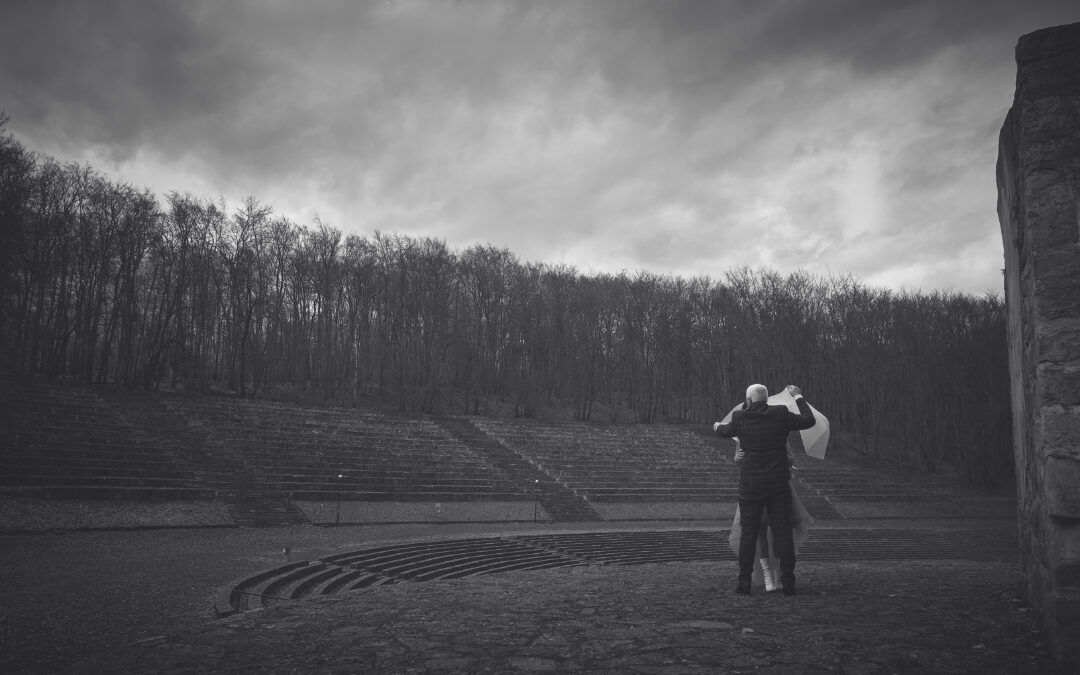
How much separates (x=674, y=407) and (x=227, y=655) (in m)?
42.6

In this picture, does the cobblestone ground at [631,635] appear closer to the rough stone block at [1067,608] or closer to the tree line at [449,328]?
the rough stone block at [1067,608]

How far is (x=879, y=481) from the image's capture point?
3058 centimetres

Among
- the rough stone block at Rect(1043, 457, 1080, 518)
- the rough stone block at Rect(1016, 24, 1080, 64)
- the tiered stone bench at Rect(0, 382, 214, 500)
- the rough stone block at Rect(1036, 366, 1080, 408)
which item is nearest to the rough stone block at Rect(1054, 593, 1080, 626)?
the rough stone block at Rect(1043, 457, 1080, 518)

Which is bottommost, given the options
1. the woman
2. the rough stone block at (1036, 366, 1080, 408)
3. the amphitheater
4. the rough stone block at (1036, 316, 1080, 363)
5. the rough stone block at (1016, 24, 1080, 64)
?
the amphitheater

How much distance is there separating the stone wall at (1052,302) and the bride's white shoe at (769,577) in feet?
5.71

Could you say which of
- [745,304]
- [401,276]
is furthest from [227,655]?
[745,304]

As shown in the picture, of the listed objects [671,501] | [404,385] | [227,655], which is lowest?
[671,501]

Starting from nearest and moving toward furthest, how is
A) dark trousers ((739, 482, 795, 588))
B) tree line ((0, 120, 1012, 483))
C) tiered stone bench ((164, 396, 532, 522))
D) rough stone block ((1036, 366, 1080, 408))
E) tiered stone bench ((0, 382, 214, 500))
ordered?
rough stone block ((1036, 366, 1080, 408))
dark trousers ((739, 482, 795, 588))
tiered stone bench ((0, 382, 214, 500))
tiered stone bench ((164, 396, 532, 522))
tree line ((0, 120, 1012, 483))

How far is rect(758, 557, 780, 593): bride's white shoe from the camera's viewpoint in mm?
5188

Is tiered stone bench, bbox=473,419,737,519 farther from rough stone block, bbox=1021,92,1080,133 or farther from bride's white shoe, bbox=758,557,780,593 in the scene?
rough stone block, bbox=1021,92,1080,133

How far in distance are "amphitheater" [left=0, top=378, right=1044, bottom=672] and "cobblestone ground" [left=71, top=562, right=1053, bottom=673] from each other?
0.19m

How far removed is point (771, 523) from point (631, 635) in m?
1.84

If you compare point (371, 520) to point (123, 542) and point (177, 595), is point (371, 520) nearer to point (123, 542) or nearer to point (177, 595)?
point (123, 542)

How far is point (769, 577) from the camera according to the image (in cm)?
523
